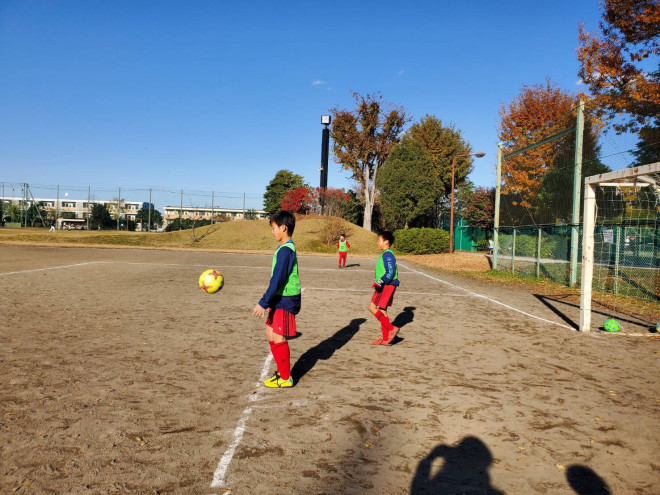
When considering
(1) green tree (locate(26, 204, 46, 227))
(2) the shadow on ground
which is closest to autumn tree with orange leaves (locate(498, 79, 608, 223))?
(2) the shadow on ground

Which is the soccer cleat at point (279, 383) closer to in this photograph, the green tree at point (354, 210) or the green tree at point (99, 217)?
the green tree at point (354, 210)

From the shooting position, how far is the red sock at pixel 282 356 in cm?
459

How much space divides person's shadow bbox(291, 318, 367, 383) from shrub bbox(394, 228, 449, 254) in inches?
981

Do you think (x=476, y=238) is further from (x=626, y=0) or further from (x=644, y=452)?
(x=644, y=452)

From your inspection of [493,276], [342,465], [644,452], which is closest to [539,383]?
[644,452]

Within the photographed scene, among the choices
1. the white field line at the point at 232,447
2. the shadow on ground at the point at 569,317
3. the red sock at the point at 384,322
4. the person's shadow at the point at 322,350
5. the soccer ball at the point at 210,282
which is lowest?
the shadow on ground at the point at 569,317

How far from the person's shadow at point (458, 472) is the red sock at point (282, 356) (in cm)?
177

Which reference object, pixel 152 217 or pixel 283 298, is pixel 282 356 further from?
pixel 152 217

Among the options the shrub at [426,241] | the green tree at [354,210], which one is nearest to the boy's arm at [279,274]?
the shrub at [426,241]

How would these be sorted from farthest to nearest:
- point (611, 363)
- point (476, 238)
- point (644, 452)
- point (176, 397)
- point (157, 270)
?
point (476, 238) → point (157, 270) → point (611, 363) → point (176, 397) → point (644, 452)

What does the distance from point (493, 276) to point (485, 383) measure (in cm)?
1466

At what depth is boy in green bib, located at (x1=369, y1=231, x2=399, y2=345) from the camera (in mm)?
6777

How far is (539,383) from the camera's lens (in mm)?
5148

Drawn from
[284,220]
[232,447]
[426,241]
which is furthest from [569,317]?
[426,241]
